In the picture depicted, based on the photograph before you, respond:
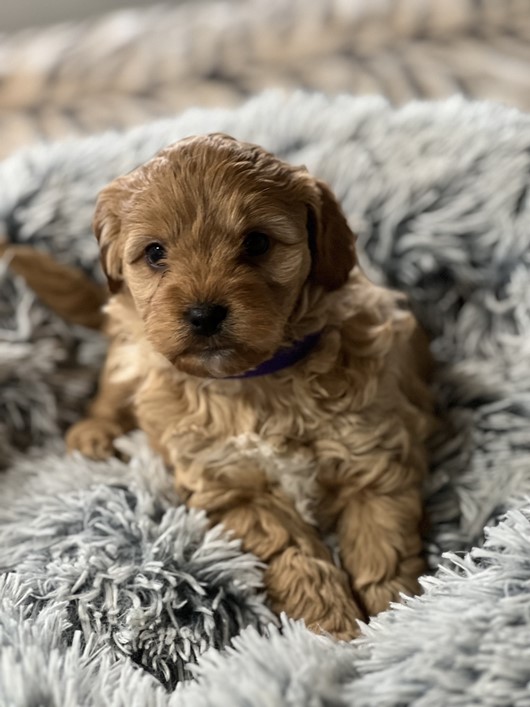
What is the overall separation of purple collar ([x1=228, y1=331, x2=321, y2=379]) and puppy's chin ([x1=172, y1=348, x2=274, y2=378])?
9 centimetres

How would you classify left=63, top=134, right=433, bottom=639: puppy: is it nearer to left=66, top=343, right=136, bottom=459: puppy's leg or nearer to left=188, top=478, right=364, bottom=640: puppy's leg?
left=188, top=478, right=364, bottom=640: puppy's leg

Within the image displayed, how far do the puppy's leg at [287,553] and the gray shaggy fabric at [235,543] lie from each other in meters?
0.04

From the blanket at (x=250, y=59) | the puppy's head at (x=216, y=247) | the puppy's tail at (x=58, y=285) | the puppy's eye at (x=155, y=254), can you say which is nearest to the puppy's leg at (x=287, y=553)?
the puppy's head at (x=216, y=247)

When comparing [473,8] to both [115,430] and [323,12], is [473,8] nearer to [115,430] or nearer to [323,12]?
[323,12]

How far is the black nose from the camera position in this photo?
1.22m

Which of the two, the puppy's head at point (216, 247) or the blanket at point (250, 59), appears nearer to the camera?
the puppy's head at point (216, 247)

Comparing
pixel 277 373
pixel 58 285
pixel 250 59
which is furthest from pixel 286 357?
pixel 250 59

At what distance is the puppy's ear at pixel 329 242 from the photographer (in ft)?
4.50

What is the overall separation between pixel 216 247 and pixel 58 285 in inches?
27.2

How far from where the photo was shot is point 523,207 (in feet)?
5.81

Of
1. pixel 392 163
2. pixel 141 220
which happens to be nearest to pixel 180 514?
pixel 141 220

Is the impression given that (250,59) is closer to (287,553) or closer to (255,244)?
(255,244)

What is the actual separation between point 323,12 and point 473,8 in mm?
383

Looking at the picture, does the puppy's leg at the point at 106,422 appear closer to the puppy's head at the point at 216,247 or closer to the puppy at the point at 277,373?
the puppy at the point at 277,373
